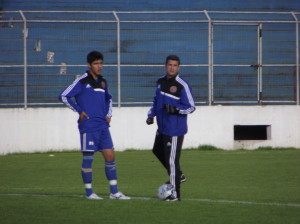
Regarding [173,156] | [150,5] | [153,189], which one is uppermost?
[150,5]

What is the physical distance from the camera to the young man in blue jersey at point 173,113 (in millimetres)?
9445

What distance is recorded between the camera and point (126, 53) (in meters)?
22.5

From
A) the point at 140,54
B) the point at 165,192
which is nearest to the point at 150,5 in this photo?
the point at 140,54

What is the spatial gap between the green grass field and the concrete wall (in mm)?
644

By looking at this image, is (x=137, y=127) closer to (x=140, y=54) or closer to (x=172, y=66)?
(x=140, y=54)

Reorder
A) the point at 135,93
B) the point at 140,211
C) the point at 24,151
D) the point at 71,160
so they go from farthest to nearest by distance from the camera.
→ the point at 135,93
the point at 24,151
the point at 71,160
the point at 140,211

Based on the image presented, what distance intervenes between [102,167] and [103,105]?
5785mm

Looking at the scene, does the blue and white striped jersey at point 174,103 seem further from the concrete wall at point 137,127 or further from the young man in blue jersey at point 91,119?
the concrete wall at point 137,127

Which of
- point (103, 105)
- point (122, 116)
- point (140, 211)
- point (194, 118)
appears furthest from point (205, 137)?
point (140, 211)

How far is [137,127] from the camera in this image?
63.9 feet

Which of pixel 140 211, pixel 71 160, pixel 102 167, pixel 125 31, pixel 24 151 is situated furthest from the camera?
pixel 125 31

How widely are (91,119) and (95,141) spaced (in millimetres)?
290

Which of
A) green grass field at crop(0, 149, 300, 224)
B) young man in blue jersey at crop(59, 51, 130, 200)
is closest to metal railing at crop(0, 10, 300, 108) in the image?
green grass field at crop(0, 149, 300, 224)

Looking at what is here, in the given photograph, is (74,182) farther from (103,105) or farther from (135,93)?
(135,93)
